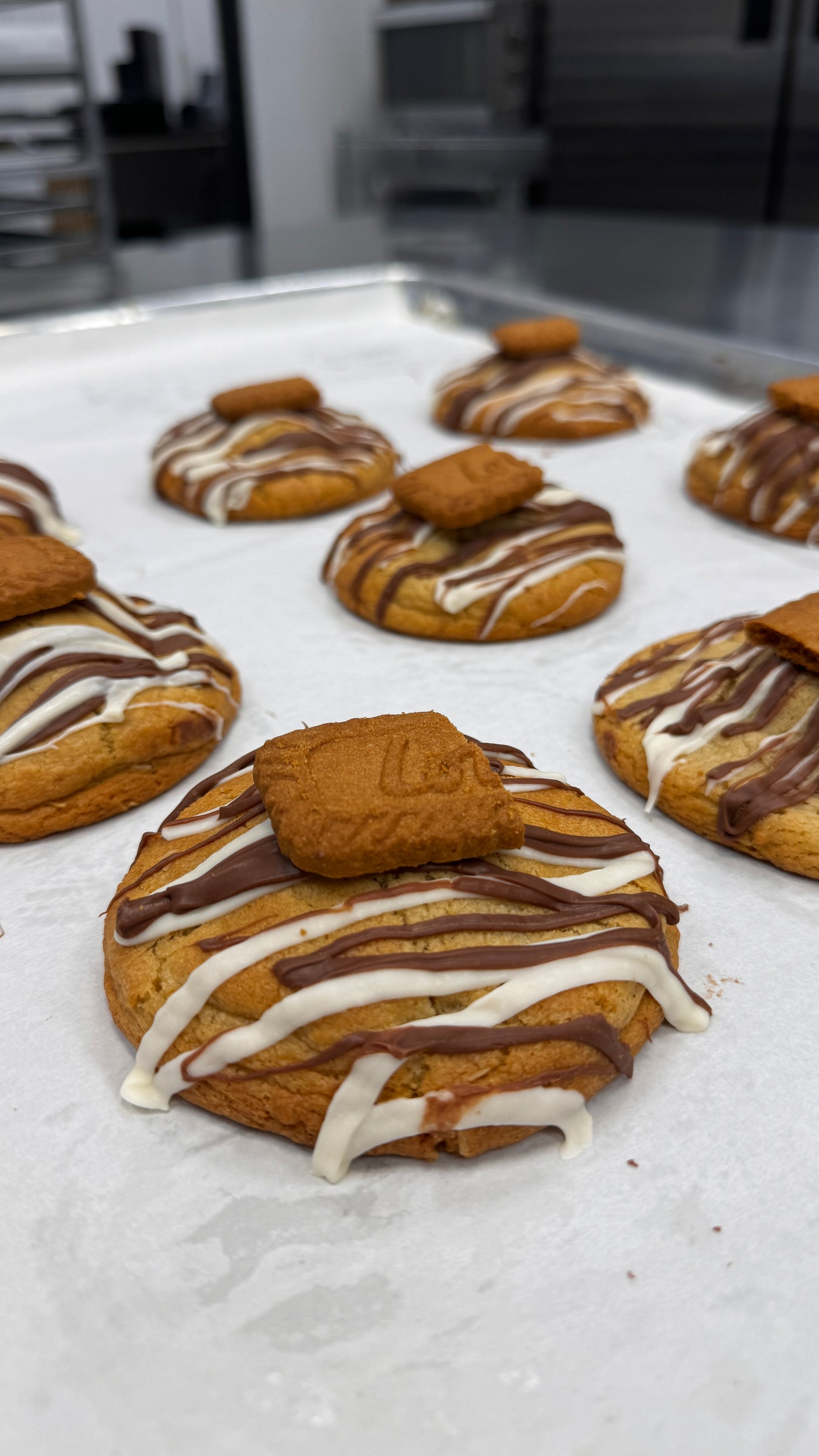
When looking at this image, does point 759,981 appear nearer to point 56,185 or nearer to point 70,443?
point 70,443

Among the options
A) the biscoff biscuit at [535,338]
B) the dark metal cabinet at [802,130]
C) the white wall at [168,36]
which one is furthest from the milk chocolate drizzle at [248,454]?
the white wall at [168,36]

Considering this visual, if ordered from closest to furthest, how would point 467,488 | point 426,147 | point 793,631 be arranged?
point 793,631 → point 467,488 → point 426,147

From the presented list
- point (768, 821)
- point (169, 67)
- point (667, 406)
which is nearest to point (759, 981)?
point (768, 821)

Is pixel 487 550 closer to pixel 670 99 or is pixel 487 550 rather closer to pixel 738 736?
pixel 738 736

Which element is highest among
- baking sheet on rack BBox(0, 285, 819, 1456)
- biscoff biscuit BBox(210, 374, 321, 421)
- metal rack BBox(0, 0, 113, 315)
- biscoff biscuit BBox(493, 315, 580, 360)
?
metal rack BBox(0, 0, 113, 315)

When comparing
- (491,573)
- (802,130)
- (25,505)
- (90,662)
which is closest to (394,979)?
(90,662)

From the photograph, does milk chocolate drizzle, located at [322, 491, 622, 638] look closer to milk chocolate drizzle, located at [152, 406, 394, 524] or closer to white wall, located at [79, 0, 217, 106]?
milk chocolate drizzle, located at [152, 406, 394, 524]

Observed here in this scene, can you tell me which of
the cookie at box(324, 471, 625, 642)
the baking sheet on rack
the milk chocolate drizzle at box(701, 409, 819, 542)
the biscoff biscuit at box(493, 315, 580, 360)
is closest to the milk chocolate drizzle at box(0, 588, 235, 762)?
the baking sheet on rack
